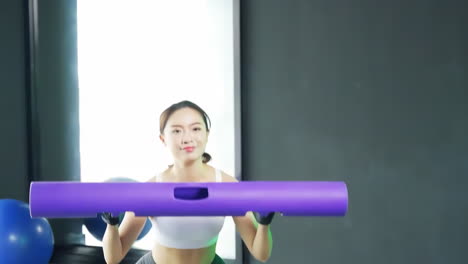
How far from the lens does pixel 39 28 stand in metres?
3.72

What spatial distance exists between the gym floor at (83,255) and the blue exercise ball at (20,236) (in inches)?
26.3

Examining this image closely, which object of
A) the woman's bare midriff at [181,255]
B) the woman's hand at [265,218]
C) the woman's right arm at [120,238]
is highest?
the woman's hand at [265,218]

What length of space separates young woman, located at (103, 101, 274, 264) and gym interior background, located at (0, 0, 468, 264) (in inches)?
55.5

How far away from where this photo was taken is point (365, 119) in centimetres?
289

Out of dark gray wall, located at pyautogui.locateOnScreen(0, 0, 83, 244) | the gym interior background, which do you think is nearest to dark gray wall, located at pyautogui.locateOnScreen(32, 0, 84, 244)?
dark gray wall, located at pyautogui.locateOnScreen(0, 0, 83, 244)

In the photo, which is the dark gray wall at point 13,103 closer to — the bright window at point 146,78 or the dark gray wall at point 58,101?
the dark gray wall at point 58,101

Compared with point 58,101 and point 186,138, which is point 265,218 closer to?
point 186,138

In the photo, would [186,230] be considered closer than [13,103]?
Yes

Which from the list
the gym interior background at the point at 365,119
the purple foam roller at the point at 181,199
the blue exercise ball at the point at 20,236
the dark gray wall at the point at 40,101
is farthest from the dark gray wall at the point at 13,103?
the purple foam roller at the point at 181,199

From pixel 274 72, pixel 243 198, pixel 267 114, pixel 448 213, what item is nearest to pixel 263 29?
pixel 274 72

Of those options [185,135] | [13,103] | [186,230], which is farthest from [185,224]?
[13,103]

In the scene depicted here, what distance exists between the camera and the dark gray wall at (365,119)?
2.72 meters

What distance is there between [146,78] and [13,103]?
949 mm

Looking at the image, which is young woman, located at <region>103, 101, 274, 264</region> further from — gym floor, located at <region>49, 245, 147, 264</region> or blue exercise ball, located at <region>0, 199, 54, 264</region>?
gym floor, located at <region>49, 245, 147, 264</region>
